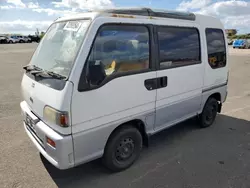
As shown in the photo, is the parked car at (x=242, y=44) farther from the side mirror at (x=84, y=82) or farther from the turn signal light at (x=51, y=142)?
the turn signal light at (x=51, y=142)

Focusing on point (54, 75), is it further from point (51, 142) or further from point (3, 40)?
point (3, 40)

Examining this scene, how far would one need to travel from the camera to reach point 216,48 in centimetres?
439

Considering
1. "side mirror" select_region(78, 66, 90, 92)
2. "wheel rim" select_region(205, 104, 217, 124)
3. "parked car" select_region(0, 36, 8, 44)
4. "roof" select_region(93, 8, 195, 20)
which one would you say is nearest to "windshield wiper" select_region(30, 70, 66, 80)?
"side mirror" select_region(78, 66, 90, 92)

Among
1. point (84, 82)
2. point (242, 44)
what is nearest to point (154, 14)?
point (84, 82)

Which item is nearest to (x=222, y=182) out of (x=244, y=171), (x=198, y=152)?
(x=244, y=171)

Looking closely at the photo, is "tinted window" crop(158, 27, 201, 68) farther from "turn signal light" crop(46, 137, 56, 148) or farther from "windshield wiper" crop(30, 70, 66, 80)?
"turn signal light" crop(46, 137, 56, 148)

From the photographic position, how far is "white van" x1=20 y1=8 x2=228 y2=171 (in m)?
2.45

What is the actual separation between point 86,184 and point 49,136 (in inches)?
34.3

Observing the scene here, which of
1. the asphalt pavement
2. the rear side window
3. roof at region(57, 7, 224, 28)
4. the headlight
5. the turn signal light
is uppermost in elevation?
roof at region(57, 7, 224, 28)

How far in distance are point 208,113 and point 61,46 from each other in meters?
3.33

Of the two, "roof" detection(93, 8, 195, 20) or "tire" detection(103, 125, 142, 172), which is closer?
"roof" detection(93, 8, 195, 20)

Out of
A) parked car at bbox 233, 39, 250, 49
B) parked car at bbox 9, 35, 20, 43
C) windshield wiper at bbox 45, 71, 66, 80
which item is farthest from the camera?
parked car at bbox 9, 35, 20, 43

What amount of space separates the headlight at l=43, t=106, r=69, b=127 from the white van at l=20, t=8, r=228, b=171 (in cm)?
1

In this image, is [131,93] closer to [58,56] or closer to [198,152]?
[58,56]
